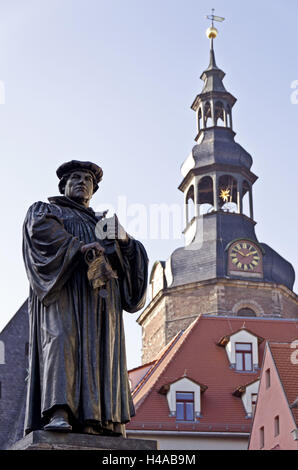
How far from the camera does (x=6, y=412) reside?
2659 centimetres

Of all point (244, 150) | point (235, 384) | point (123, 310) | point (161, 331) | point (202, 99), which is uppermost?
point (202, 99)

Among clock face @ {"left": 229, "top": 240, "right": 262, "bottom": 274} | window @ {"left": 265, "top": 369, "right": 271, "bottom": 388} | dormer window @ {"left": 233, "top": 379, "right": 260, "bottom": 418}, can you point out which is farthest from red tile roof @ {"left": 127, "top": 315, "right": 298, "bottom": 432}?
clock face @ {"left": 229, "top": 240, "right": 262, "bottom": 274}

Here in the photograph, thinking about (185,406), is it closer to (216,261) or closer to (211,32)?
(216,261)

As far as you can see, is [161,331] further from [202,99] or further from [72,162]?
[72,162]

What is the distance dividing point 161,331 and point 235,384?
933 cm

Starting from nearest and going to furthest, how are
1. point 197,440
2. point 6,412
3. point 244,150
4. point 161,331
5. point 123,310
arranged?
point 123,310
point 6,412
point 197,440
point 161,331
point 244,150

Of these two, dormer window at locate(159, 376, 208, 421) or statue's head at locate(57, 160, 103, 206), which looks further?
dormer window at locate(159, 376, 208, 421)

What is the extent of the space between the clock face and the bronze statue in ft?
116

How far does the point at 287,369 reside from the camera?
80.6ft

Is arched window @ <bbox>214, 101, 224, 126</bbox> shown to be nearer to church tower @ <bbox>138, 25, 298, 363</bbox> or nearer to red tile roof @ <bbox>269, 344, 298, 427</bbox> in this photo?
church tower @ <bbox>138, 25, 298, 363</bbox>

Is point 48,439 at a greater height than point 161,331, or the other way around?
point 161,331

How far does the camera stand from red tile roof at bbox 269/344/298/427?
76.3ft

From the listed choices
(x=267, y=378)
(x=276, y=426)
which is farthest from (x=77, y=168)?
(x=267, y=378)
